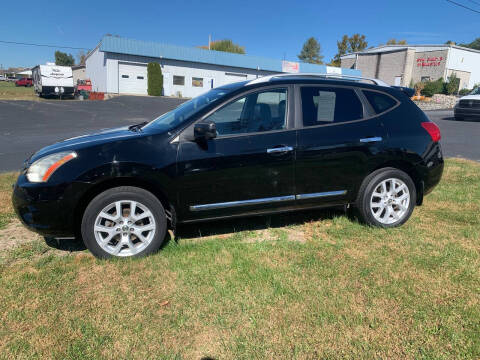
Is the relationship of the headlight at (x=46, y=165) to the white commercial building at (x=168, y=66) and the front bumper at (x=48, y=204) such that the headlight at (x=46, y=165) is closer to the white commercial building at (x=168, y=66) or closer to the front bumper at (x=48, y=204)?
the front bumper at (x=48, y=204)

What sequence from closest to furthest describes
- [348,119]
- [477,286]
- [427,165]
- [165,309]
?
[165,309]
[477,286]
[348,119]
[427,165]

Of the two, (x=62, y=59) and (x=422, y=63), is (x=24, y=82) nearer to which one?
(x=62, y=59)

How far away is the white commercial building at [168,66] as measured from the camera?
32062 mm

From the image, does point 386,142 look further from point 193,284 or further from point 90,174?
point 90,174

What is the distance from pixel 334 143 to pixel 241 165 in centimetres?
114

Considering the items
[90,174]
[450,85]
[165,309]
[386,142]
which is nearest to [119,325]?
[165,309]

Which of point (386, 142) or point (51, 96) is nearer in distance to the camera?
point (386, 142)

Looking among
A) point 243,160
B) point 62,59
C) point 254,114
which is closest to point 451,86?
point 254,114

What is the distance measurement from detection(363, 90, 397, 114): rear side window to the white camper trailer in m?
30.4

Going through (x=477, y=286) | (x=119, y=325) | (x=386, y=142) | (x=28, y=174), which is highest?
(x=386, y=142)

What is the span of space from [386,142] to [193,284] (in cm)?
277

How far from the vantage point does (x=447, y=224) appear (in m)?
4.44

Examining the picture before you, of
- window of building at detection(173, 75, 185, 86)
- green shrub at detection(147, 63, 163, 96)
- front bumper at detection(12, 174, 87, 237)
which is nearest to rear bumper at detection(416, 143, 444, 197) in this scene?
front bumper at detection(12, 174, 87, 237)

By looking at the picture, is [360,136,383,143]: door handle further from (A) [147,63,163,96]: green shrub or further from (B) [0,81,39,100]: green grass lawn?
(A) [147,63,163,96]: green shrub
